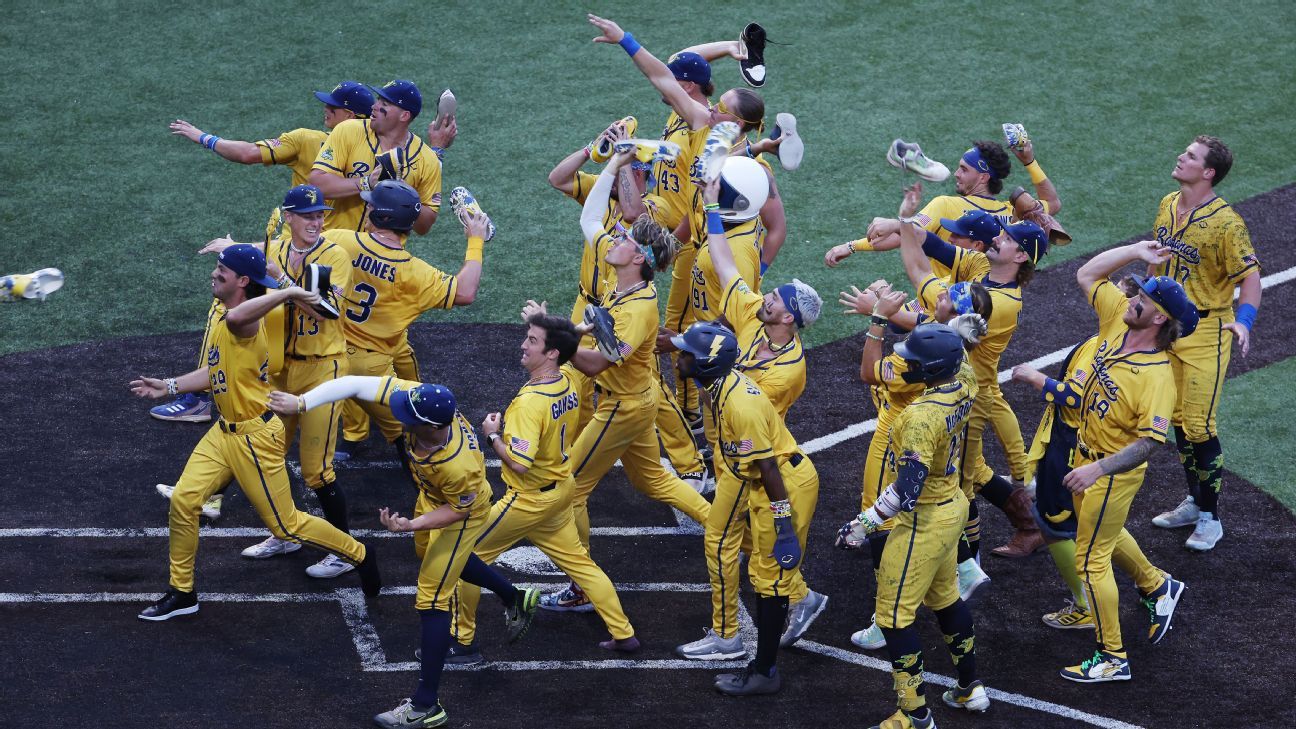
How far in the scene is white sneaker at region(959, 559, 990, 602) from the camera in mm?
7566

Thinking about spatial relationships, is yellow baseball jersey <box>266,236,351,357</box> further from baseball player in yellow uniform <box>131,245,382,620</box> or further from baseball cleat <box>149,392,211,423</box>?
baseball cleat <box>149,392,211,423</box>

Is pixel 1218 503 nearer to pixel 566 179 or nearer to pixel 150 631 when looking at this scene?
pixel 566 179

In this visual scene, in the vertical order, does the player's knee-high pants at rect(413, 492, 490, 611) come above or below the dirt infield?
above

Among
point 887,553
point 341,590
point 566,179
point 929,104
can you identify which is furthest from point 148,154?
point 887,553

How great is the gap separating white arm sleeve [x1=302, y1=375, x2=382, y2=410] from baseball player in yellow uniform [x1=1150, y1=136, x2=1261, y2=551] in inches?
189

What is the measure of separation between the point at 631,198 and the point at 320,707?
12.9 feet

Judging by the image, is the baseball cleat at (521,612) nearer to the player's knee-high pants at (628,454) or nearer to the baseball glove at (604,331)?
the player's knee-high pants at (628,454)

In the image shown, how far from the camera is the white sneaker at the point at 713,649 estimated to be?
7.30 m

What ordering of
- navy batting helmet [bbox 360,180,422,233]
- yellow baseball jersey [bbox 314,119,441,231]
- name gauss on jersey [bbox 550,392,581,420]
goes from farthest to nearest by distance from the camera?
yellow baseball jersey [bbox 314,119,441,231], navy batting helmet [bbox 360,180,422,233], name gauss on jersey [bbox 550,392,581,420]

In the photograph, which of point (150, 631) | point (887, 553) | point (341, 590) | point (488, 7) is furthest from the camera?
point (488, 7)

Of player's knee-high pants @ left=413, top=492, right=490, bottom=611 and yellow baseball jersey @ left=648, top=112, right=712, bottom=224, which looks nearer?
player's knee-high pants @ left=413, top=492, right=490, bottom=611

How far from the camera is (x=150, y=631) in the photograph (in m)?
7.24

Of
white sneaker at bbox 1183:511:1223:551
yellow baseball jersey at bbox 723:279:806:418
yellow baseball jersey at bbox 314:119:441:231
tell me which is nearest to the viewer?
yellow baseball jersey at bbox 723:279:806:418

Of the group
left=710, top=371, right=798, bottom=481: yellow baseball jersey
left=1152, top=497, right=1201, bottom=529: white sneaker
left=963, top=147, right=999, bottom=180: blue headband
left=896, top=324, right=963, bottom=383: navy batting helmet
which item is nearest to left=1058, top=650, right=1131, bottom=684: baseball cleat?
left=1152, top=497, right=1201, bottom=529: white sneaker
